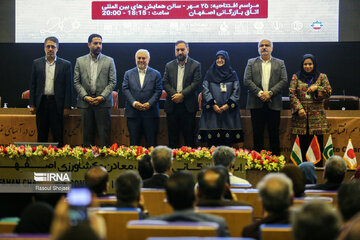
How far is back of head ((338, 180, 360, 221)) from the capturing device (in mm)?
2393

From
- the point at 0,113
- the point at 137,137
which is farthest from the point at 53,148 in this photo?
the point at 0,113

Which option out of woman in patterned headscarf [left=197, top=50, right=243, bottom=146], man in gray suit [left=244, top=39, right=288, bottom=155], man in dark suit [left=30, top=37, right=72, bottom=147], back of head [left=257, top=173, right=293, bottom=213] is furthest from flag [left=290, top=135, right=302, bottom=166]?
back of head [left=257, top=173, right=293, bottom=213]

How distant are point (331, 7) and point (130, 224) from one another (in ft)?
24.8

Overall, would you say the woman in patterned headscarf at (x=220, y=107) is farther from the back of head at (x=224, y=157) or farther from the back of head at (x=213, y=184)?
the back of head at (x=213, y=184)

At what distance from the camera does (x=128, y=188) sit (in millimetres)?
2938

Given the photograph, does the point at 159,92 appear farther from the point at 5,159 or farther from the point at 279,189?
the point at 279,189

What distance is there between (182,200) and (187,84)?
3942mm

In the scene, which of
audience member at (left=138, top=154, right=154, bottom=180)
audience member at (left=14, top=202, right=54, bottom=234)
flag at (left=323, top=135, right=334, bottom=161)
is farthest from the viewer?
flag at (left=323, top=135, right=334, bottom=161)

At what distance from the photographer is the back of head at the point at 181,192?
2.59 metres

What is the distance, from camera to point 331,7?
8914mm

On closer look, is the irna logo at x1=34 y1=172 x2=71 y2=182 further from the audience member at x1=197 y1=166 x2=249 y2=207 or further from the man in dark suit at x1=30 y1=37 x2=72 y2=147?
the audience member at x1=197 y1=166 x2=249 y2=207

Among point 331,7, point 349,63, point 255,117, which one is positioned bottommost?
point 255,117

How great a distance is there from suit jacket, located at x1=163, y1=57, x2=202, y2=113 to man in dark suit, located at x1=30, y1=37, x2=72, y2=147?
117 cm

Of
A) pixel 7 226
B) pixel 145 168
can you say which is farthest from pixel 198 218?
pixel 145 168
